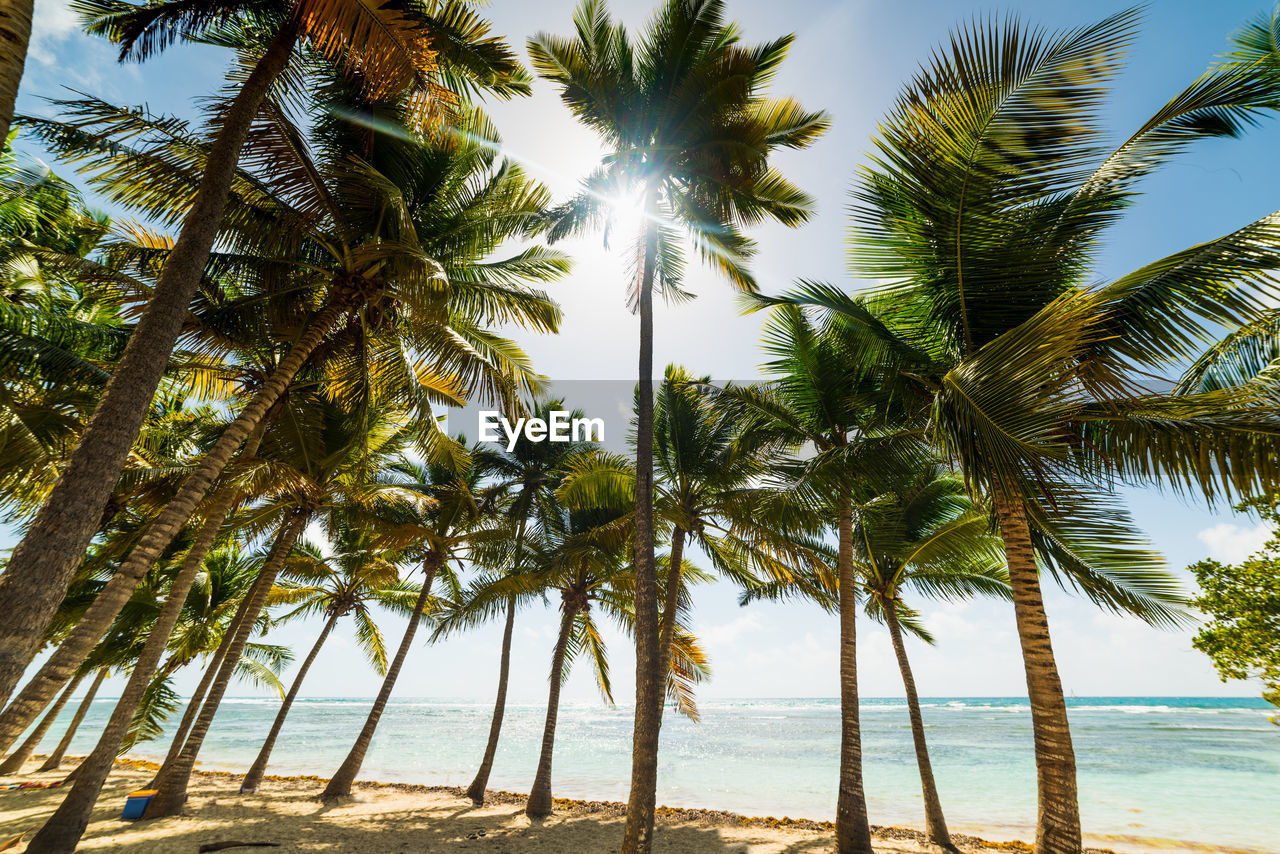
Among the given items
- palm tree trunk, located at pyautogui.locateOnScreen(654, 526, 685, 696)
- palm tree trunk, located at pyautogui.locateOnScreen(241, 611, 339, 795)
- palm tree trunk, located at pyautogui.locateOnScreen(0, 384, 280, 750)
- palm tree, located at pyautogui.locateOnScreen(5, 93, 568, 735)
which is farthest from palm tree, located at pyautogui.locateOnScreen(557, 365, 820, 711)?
palm tree trunk, located at pyautogui.locateOnScreen(241, 611, 339, 795)

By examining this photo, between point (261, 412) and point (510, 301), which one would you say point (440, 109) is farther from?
point (261, 412)

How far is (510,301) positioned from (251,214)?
12.5ft

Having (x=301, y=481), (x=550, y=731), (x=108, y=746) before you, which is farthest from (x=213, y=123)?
(x=550, y=731)

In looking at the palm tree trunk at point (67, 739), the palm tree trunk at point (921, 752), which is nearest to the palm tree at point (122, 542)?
the palm tree trunk at point (67, 739)

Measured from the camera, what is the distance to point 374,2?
4785 millimetres

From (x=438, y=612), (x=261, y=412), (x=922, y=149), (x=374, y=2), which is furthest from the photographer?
(x=438, y=612)

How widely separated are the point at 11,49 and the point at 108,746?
8.74 meters

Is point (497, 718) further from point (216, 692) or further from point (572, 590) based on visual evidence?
point (216, 692)

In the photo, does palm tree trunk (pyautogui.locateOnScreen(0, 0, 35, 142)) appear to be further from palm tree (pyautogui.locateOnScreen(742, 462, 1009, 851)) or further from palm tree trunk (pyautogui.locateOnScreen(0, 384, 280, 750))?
palm tree (pyautogui.locateOnScreen(742, 462, 1009, 851))

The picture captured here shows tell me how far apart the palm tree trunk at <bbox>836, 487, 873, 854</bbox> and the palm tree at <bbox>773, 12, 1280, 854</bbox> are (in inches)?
108

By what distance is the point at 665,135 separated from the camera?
Answer: 26.0ft

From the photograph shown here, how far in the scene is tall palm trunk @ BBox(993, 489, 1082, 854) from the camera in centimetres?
418

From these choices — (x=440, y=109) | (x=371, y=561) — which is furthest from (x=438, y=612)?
(x=440, y=109)

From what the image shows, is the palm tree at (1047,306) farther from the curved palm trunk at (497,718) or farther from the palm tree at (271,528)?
the curved palm trunk at (497,718)
